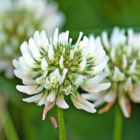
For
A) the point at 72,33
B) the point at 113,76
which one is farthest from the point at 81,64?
the point at 72,33

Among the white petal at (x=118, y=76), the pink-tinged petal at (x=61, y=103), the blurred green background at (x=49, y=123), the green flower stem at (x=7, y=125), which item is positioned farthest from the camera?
the blurred green background at (x=49, y=123)

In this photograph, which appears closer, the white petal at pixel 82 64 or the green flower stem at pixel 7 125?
the white petal at pixel 82 64

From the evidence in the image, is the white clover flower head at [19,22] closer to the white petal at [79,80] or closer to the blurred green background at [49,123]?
the blurred green background at [49,123]

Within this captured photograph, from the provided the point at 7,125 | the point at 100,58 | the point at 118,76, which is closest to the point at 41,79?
the point at 100,58

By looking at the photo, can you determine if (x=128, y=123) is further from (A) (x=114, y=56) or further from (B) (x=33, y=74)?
(B) (x=33, y=74)

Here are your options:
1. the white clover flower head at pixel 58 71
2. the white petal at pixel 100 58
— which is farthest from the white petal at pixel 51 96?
the white petal at pixel 100 58

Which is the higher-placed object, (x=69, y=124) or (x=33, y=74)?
(x=33, y=74)
